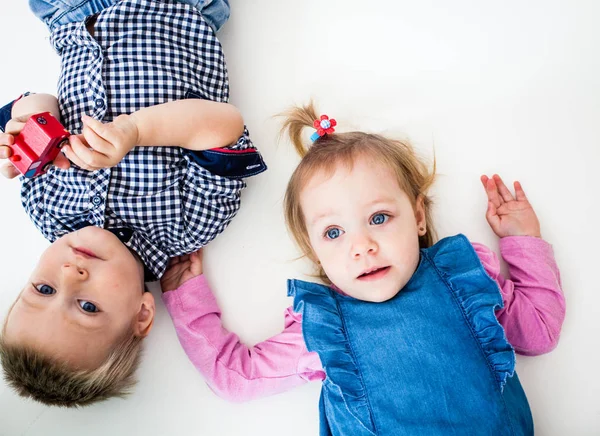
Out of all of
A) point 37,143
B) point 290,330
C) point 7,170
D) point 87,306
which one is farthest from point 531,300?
point 7,170

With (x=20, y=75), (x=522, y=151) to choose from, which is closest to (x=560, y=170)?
(x=522, y=151)

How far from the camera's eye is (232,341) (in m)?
1.09

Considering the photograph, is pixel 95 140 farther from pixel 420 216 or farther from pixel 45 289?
pixel 420 216

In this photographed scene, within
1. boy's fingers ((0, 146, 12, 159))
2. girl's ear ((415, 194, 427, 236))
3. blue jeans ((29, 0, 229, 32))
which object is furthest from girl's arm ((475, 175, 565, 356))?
boy's fingers ((0, 146, 12, 159))

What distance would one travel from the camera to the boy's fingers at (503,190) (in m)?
1.11

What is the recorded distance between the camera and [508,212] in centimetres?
109

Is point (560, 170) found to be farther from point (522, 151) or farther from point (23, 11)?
point (23, 11)

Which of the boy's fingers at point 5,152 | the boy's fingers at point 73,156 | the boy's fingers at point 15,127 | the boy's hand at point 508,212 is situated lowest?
the boy's hand at point 508,212

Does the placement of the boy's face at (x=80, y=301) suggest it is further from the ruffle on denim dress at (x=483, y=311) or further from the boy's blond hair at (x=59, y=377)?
the ruffle on denim dress at (x=483, y=311)

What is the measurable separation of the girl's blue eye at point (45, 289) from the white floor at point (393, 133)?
247mm

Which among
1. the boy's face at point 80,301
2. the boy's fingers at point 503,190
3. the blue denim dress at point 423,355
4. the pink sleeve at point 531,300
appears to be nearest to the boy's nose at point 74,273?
the boy's face at point 80,301

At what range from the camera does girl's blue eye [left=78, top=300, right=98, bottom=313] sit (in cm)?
93

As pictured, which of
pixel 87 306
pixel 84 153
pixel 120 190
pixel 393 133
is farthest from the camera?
pixel 393 133

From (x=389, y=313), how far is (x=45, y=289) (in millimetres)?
629
